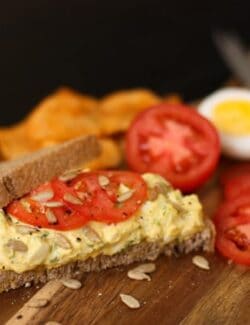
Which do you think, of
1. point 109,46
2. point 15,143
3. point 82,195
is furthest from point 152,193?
point 109,46

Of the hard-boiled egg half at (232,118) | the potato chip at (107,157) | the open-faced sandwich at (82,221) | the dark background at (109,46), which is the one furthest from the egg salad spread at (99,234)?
the dark background at (109,46)

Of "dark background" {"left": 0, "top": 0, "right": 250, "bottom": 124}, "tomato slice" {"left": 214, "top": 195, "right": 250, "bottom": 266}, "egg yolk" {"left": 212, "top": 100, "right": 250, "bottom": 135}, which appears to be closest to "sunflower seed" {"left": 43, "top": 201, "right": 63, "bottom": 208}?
"tomato slice" {"left": 214, "top": 195, "right": 250, "bottom": 266}

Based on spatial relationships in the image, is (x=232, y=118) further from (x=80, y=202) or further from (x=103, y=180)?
(x=80, y=202)

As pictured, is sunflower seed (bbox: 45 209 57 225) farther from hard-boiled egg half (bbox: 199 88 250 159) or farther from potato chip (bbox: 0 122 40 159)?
hard-boiled egg half (bbox: 199 88 250 159)

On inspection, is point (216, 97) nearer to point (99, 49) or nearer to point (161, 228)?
point (161, 228)

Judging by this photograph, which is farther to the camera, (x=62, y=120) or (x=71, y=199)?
(x=62, y=120)

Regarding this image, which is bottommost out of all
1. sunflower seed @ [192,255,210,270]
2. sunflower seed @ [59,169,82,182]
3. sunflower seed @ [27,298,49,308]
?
sunflower seed @ [27,298,49,308]
